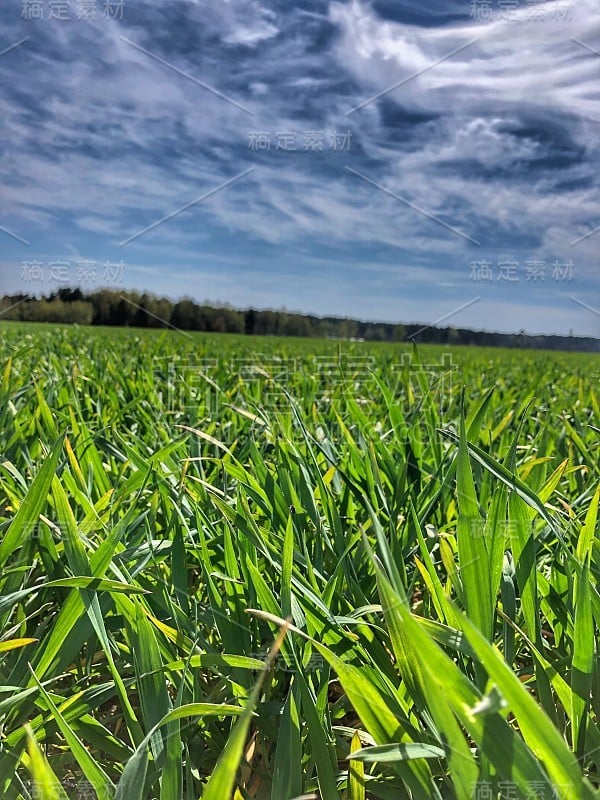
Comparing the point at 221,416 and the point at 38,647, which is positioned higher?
the point at 221,416

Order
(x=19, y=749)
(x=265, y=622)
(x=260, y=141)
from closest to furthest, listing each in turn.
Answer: (x=19, y=749) < (x=265, y=622) < (x=260, y=141)

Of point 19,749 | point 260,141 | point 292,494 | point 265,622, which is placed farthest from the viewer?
point 260,141

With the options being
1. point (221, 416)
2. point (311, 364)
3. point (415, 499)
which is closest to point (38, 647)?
point (415, 499)

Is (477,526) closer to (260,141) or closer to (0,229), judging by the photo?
(0,229)

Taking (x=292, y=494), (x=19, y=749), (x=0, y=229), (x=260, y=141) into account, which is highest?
(x=260, y=141)

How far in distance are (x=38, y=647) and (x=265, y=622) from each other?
0.17 m

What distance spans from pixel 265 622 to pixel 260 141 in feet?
5.48

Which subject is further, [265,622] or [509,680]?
[265,622]

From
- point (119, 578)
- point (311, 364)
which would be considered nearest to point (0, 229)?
point (119, 578)

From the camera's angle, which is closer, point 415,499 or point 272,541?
point 272,541

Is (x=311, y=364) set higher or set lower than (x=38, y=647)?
higher

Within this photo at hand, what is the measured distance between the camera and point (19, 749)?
39 centimetres

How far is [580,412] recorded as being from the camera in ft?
4.92

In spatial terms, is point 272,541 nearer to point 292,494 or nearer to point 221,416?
point 292,494
